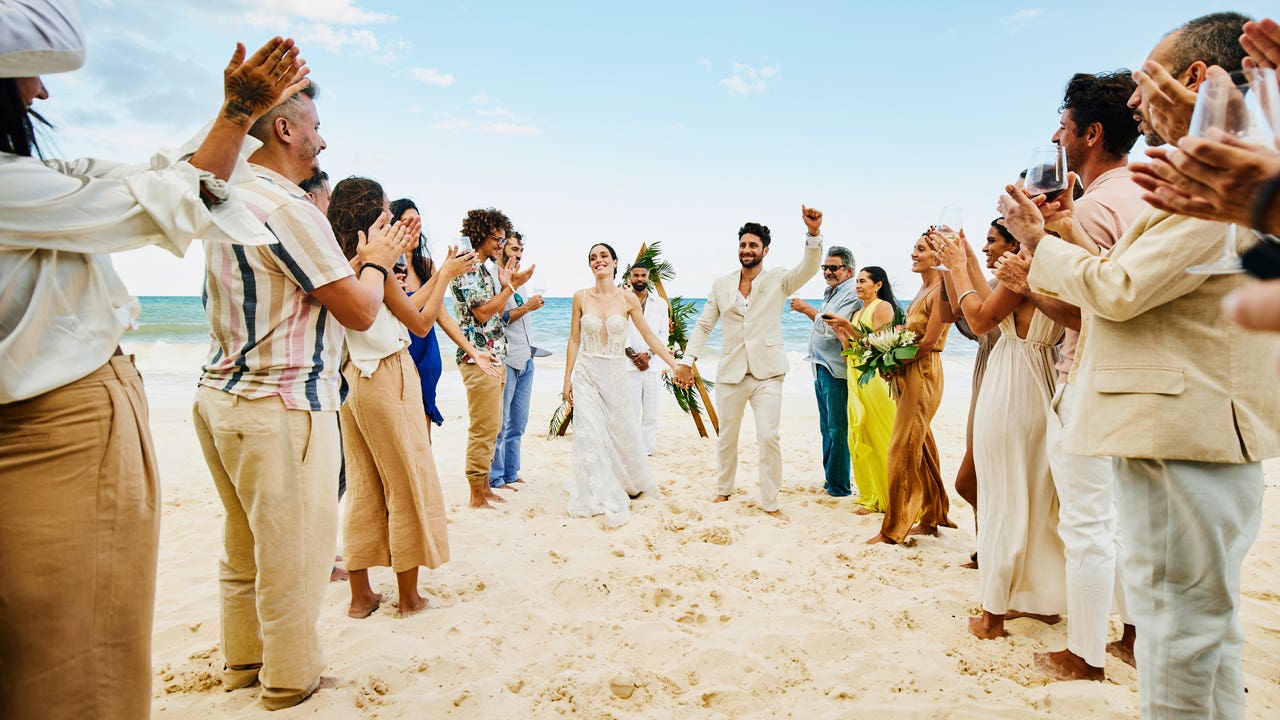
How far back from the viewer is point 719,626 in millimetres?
3611

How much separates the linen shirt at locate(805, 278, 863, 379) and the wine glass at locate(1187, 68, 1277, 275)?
4.89m

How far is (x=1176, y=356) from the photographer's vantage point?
195 centimetres

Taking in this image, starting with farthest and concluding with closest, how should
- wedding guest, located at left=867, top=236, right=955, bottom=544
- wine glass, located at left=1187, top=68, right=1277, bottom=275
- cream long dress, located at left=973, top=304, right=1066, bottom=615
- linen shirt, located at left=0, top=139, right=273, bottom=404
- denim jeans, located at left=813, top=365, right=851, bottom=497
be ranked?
denim jeans, located at left=813, top=365, right=851, bottom=497 → wedding guest, located at left=867, top=236, right=955, bottom=544 → cream long dress, located at left=973, top=304, right=1066, bottom=615 → linen shirt, located at left=0, top=139, right=273, bottom=404 → wine glass, located at left=1187, top=68, right=1277, bottom=275

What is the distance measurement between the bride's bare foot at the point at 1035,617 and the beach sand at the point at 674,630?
53 millimetres

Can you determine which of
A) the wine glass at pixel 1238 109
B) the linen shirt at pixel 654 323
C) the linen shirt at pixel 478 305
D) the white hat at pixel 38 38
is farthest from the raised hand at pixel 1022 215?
the linen shirt at pixel 654 323

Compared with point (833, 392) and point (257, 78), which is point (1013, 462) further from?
point (257, 78)

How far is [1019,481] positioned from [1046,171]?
170 centimetres

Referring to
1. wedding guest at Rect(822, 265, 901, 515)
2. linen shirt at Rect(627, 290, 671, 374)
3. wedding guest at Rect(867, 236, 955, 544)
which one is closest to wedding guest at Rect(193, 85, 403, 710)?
wedding guest at Rect(867, 236, 955, 544)

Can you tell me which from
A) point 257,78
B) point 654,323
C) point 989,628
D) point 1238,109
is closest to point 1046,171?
point 1238,109

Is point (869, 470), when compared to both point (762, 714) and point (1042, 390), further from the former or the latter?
point (762, 714)

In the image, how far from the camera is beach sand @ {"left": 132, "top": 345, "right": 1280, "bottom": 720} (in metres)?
2.84

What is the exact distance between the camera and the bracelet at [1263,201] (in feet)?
3.84

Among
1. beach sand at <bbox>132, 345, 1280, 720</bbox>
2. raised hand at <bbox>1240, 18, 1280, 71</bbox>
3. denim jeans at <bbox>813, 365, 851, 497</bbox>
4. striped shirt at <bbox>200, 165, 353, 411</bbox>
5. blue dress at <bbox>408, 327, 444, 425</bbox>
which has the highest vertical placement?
raised hand at <bbox>1240, 18, 1280, 71</bbox>

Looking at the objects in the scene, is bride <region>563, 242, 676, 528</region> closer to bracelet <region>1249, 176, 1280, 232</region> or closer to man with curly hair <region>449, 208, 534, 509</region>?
man with curly hair <region>449, 208, 534, 509</region>
